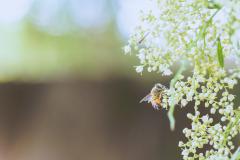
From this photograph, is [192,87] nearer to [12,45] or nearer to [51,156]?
[51,156]

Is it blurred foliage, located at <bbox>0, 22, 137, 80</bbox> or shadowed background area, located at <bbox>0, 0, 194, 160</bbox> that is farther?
blurred foliage, located at <bbox>0, 22, 137, 80</bbox>

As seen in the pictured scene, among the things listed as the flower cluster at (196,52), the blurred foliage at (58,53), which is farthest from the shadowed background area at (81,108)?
the flower cluster at (196,52)

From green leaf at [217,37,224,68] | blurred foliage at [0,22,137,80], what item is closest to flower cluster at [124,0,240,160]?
green leaf at [217,37,224,68]

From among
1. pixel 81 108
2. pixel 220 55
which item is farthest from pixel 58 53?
pixel 220 55

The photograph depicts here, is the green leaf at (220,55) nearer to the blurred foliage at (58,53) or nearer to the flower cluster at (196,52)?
the flower cluster at (196,52)

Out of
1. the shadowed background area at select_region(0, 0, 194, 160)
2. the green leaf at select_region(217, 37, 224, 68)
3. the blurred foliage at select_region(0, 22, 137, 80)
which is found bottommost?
the green leaf at select_region(217, 37, 224, 68)

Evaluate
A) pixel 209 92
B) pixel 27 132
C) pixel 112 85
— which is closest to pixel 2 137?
pixel 27 132

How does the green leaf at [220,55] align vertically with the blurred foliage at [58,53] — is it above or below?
below

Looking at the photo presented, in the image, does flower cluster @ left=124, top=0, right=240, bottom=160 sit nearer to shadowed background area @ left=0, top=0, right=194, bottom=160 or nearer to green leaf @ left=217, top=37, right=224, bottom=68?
green leaf @ left=217, top=37, right=224, bottom=68
